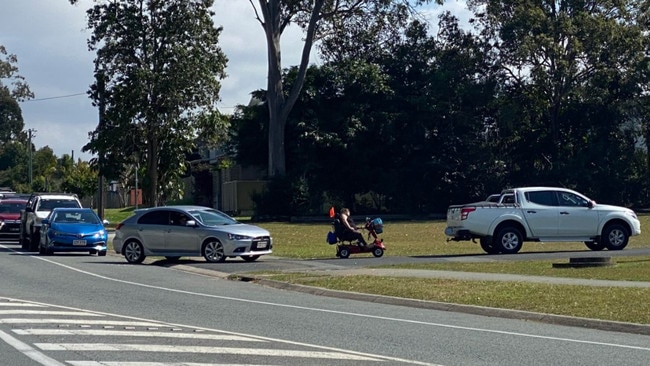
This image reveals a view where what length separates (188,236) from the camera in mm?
27875

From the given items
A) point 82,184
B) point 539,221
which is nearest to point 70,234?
point 539,221

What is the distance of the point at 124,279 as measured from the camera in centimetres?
2278

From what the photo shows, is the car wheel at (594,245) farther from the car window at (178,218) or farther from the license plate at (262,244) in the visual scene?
the car window at (178,218)

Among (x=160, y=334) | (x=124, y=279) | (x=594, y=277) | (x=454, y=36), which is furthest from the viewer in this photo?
(x=454, y=36)

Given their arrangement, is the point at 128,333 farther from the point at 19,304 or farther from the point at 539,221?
the point at 539,221

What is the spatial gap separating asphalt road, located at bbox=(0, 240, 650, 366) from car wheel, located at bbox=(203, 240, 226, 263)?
6.78 meters

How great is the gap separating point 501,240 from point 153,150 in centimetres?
2480

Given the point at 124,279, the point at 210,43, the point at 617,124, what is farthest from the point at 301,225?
the point at 124,279

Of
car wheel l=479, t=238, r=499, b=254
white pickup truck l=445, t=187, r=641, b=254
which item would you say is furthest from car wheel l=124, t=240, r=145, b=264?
car wheel l=479, t=238, r=499, b=254

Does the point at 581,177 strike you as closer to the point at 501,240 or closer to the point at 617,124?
the point at 617,124

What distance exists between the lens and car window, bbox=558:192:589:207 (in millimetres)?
28797

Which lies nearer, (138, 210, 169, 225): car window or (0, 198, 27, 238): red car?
(138, 210, 169, 225): car window

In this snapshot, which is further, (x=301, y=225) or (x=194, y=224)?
(x=301, y=225)

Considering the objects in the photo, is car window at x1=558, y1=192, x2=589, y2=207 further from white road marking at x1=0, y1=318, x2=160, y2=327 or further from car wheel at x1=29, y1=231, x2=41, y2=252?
car wheel at x1=29, y1=231, x2=41, y2=252
